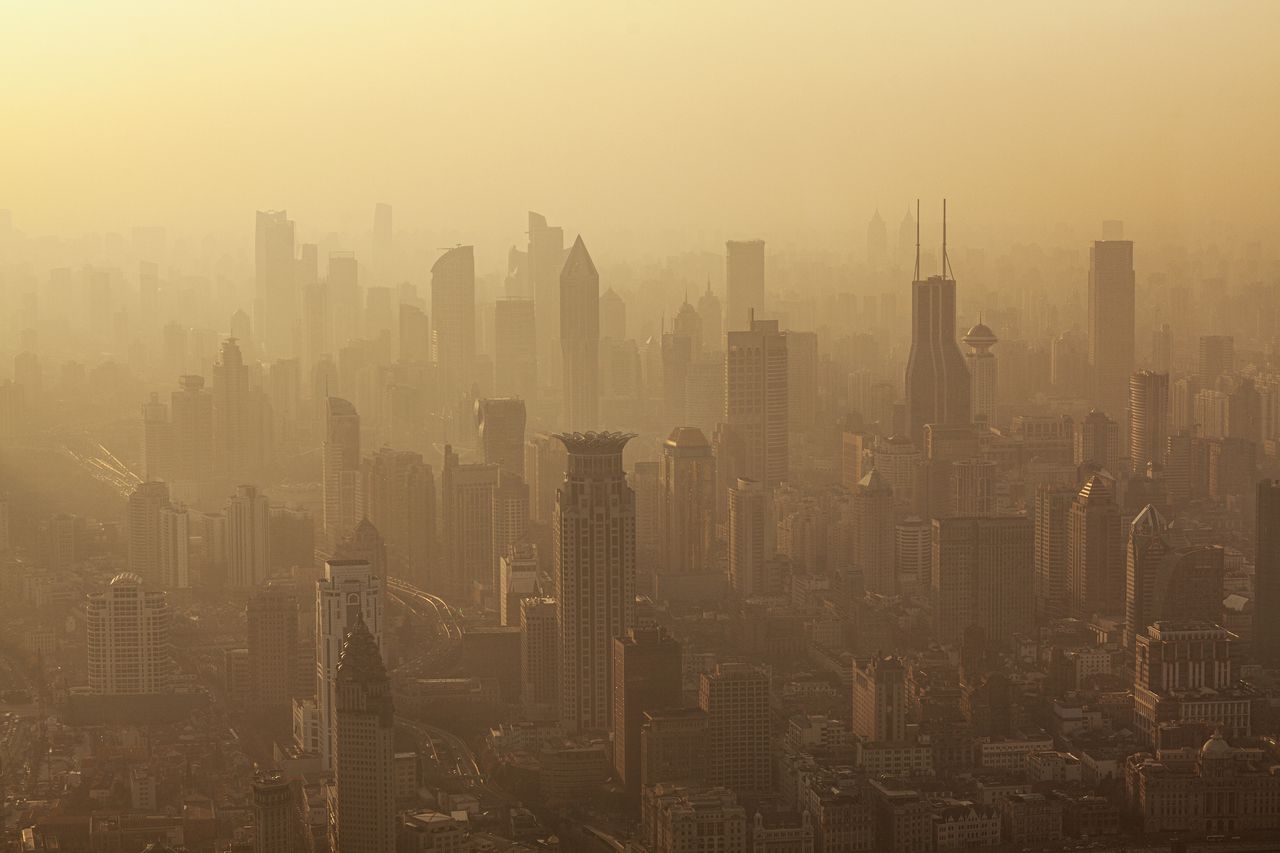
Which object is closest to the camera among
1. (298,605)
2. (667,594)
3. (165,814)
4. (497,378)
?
(165,814)

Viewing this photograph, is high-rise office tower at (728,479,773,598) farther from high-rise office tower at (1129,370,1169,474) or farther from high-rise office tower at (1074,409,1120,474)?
high-rise office tower at (1129,370,1169,474)

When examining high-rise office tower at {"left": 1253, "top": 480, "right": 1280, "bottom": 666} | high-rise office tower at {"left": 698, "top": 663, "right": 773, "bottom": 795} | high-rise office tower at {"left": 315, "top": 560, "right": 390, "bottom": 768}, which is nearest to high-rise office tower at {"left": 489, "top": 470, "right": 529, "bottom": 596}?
high-rise office tower at {"left": 315, "top": 560, "right": 390, "bottom": 768}

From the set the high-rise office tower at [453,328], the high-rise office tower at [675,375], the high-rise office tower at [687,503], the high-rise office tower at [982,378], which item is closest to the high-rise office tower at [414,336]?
the high-rise office tower at [453,328]

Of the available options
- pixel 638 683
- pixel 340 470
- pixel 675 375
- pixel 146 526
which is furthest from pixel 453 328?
pixel 638 683

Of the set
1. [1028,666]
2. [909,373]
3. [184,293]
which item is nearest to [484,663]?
[1028,666]

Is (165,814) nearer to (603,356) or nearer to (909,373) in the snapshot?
(603,356)

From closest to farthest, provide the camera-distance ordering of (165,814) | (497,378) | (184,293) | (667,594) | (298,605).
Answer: (165,814) < (298,605) < (667,594) < (184,293) < (497,378)

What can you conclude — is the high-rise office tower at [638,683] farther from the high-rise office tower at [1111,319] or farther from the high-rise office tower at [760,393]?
the high-rise office tower at [760,393]
